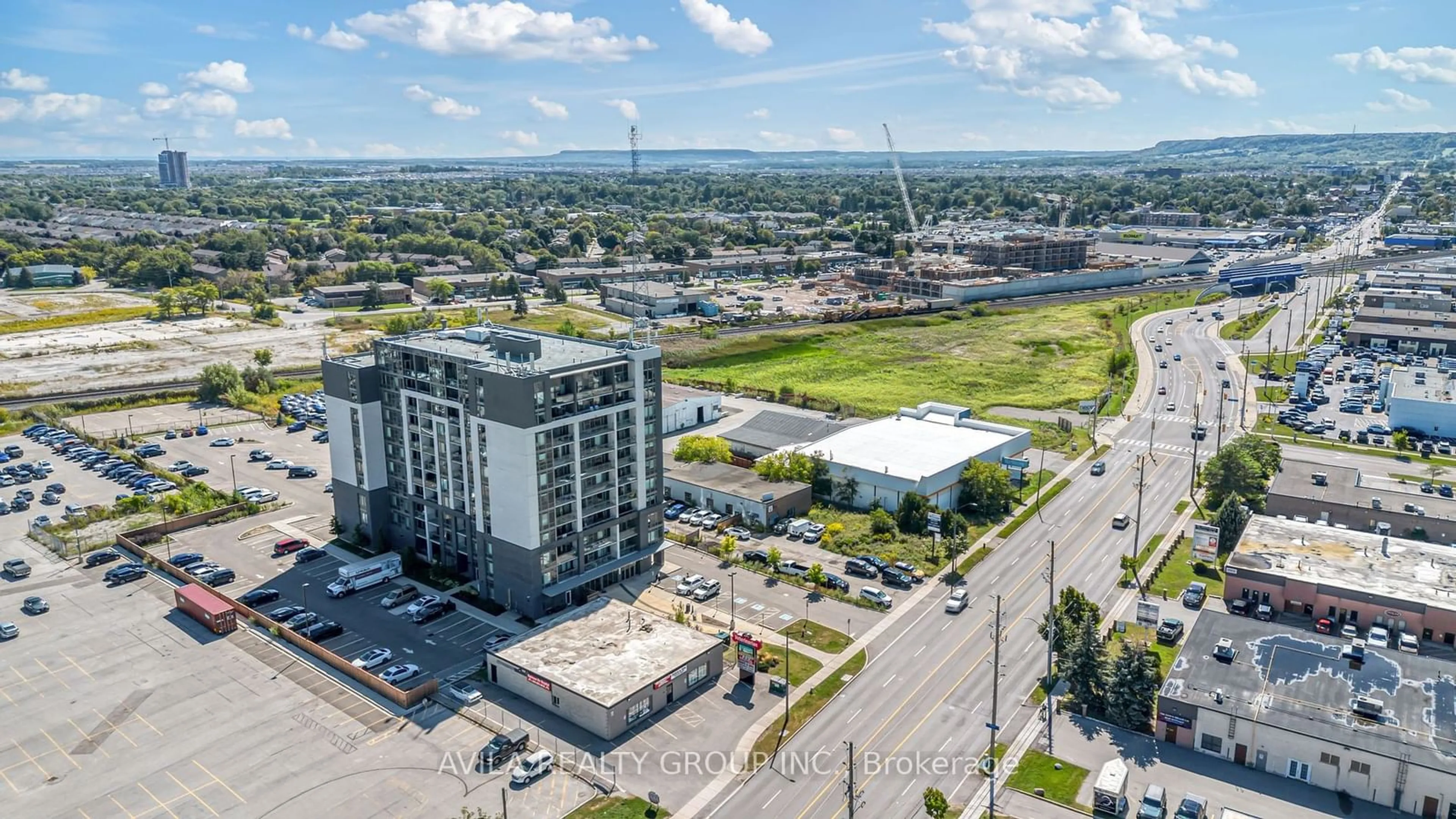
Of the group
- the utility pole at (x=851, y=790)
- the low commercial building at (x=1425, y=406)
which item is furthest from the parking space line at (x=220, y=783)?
the low commercial building at (x=1425, y=406)

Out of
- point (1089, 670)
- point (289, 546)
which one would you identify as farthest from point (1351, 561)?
point (289, 546)

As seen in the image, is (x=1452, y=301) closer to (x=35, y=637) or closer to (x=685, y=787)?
(x=685, y=787)

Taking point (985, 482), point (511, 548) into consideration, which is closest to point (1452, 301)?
point (985, 482)

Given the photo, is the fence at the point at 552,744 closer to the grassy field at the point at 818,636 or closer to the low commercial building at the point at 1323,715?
the grassy field at the point at 818,636

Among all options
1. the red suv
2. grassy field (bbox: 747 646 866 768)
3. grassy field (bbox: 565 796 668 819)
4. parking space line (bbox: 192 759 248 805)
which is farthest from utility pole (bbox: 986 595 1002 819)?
the red suv

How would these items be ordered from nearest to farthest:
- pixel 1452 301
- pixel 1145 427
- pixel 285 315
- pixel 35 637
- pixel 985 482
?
pixel 35 637
pixel 985 482
pixel 1145 427
pixel 1452 301
pixel 285 315

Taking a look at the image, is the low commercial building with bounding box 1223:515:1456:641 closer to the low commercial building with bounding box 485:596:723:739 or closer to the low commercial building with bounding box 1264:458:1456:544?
the low commercial building with bounding box 1264:458:1456:544
